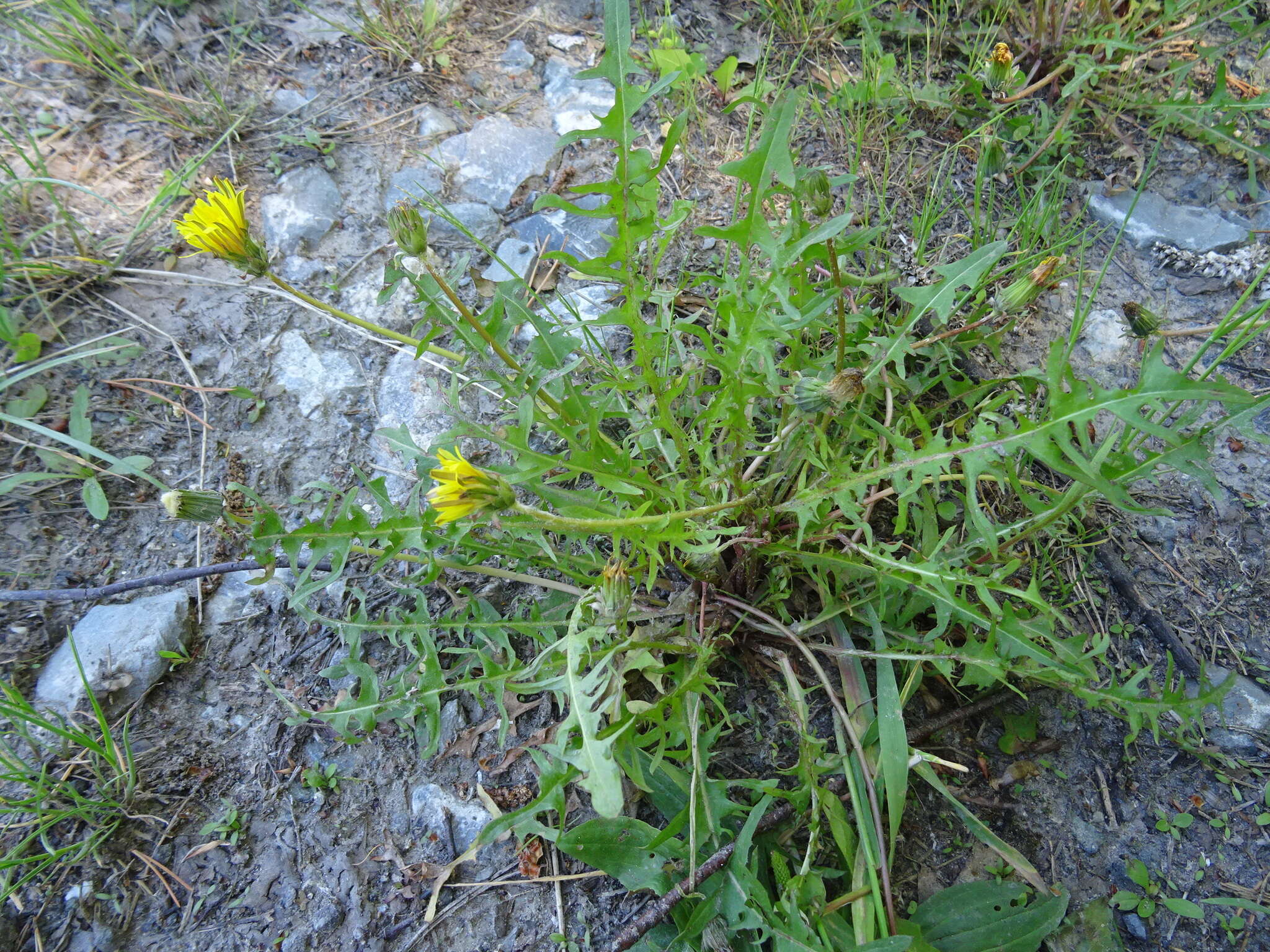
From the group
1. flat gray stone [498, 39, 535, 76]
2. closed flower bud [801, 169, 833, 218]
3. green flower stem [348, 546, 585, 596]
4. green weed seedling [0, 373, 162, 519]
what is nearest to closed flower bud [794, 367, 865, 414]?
closed flower bud [801, 169, 833, 218]

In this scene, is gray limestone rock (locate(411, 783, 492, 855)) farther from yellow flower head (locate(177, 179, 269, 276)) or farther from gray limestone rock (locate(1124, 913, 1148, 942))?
gray limestone rock (locate(1124, 913, 1148, 942))

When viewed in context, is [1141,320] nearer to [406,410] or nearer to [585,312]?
[585,312]

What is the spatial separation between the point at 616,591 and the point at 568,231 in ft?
4.97

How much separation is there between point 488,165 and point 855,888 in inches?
101

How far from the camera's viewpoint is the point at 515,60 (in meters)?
3.02

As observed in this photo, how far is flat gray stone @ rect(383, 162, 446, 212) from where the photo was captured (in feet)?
8.82

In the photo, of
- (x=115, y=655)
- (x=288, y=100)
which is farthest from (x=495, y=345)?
(x=288, y=100)

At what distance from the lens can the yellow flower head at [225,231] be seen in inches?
69.1

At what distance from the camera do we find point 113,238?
98.4 inches

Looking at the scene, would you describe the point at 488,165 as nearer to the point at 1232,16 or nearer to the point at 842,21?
the point at 842,21

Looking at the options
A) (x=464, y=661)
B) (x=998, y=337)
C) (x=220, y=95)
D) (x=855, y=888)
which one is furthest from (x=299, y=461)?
(x=998, y=337)

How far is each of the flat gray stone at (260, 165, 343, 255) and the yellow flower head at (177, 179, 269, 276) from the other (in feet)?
2.47

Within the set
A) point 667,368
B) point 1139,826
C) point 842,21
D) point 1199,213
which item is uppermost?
point 842,21

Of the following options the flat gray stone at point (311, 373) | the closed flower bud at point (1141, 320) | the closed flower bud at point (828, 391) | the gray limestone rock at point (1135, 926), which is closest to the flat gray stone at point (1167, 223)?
the closed flower bud at point (1141, 320)
